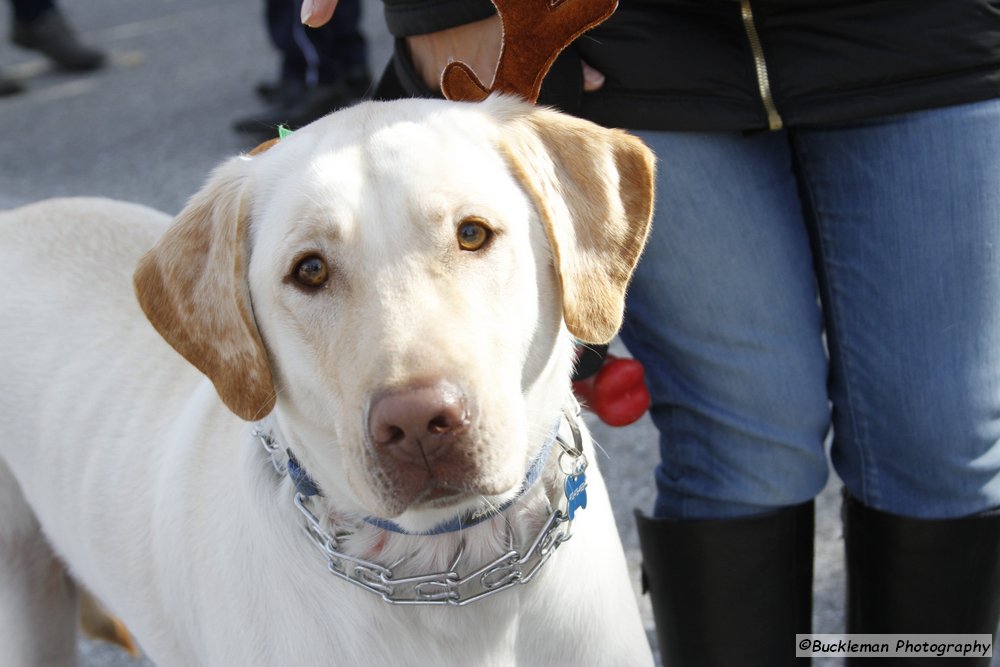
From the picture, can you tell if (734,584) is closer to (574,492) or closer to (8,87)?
(574,492)

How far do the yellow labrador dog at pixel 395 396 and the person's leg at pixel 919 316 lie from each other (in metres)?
0.44

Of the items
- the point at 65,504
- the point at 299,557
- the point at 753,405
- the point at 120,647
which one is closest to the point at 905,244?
the point at 753,405

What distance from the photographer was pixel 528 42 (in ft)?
6.61

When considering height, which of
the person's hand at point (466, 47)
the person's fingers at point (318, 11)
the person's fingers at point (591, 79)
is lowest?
the person's fingers at point (591, 79)

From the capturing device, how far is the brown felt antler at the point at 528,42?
6.43 ft

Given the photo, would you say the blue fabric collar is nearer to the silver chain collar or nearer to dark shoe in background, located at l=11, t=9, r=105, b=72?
the silver chain collar

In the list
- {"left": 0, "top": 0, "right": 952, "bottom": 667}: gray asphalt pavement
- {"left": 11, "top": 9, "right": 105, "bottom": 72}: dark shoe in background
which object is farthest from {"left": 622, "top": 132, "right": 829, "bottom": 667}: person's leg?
{"left": 11, "top": 9, "right": 105, "bottom": 72}: dark shoe in background

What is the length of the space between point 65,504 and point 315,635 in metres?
0.85

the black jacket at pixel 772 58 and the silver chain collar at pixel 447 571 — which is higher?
the black jacket at pixel 772 58

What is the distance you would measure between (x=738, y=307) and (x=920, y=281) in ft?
1.05

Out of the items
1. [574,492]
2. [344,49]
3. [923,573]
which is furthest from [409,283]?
[344,49]

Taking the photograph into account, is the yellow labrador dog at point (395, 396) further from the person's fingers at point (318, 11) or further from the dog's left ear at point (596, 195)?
the person's fingers at point (318, 11)

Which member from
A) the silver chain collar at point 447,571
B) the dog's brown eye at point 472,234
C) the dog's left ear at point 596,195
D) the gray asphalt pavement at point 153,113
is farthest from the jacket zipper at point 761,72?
the gray asphalt pavement at point 153,113

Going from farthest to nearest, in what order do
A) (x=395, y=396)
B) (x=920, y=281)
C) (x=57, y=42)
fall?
(x=57, y=42), (x=920, y=281), (x=395, y=396)
